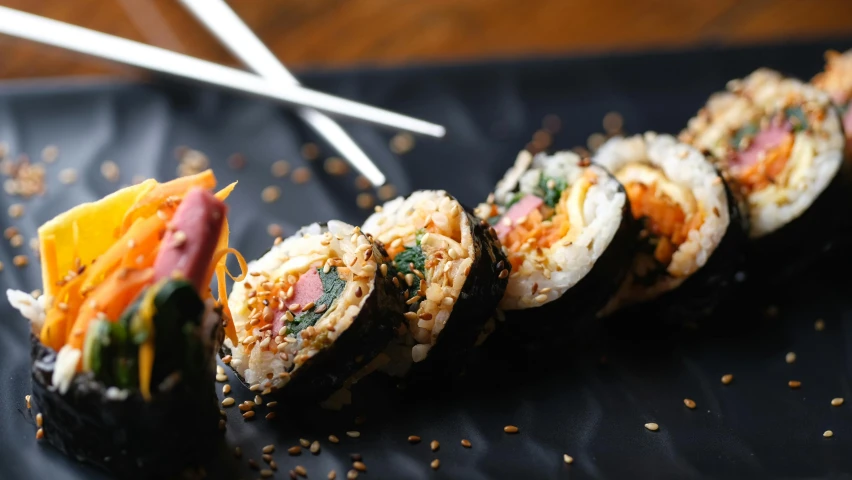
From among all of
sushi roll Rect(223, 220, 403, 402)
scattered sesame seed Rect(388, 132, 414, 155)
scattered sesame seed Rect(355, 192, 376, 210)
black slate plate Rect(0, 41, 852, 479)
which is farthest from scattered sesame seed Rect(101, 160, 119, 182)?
sushi roll Rect(223, 220, 403, 402)

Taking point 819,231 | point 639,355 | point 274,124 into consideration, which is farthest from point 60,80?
point 819,231

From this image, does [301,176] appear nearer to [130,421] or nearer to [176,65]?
[176,65]

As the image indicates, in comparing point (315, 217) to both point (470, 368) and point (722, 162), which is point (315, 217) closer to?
point (470, 368)

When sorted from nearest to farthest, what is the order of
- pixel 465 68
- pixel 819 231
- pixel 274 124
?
pixel 819 231
pixel 274 124
pixel 465 68

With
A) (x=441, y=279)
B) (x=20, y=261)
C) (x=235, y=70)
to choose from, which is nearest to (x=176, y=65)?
(x=235, y=70)

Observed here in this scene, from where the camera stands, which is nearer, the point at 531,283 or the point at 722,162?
the point at 531,283

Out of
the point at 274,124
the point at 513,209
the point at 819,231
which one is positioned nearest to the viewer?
the point at 513,209

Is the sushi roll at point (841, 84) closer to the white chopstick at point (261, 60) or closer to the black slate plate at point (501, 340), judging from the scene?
the black slate plate at point (501, 340)
